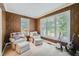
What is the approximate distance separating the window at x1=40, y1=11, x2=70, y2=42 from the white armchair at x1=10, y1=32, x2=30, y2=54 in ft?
1.50

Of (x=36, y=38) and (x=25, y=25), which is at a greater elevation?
(x=25, y=25)

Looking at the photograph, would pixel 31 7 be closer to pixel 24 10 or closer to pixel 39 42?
pixel 24 10

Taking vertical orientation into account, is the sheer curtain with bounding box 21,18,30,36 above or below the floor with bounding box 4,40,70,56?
above

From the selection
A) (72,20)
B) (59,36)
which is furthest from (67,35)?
(72,20)

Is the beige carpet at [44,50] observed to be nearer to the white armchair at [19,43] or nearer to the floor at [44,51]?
the floor at [44,51]

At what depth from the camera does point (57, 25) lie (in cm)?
212

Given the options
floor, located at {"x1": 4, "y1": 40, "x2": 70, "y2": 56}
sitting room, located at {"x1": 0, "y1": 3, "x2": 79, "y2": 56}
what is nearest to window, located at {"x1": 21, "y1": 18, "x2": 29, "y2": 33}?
sitting room, located at {"x1": 0, "y1": 3, "x2": 79, "y2": 56}

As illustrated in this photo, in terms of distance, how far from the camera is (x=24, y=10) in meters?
2.09

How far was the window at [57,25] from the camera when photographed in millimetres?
2008

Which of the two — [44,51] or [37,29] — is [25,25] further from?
[44,51]

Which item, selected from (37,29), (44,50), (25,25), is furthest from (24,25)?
(44,50)

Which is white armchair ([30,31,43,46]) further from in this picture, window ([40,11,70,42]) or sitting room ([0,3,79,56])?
window ([40,11,70,42])

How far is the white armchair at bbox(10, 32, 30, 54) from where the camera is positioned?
202 centimetres

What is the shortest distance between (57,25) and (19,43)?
2.98 ft
